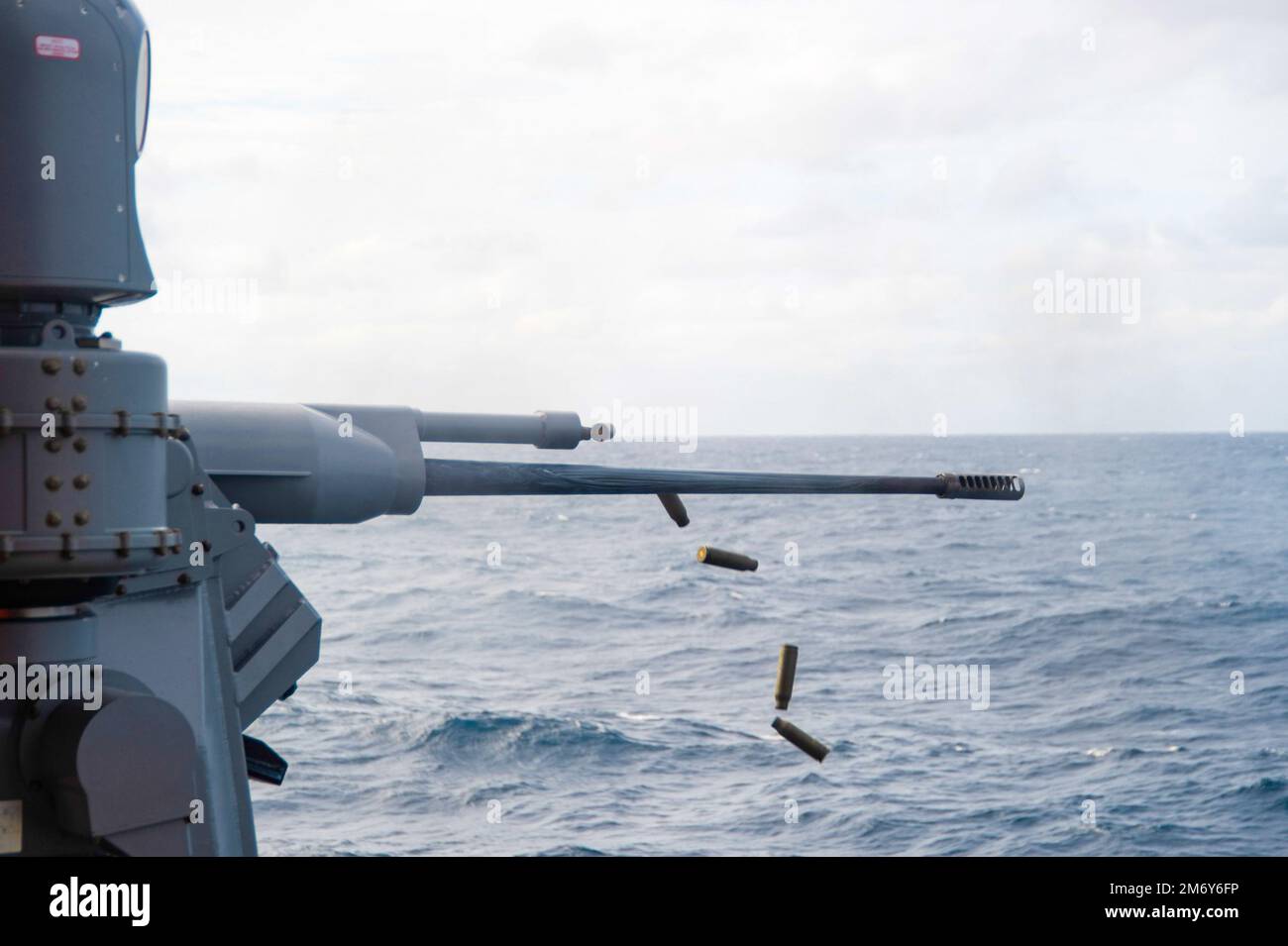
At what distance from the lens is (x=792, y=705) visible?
125 ft

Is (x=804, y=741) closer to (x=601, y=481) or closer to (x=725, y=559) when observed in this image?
(x=725, y=559)

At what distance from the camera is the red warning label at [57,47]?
3736 millimetres

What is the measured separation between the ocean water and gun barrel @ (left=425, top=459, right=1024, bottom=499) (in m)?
18.9

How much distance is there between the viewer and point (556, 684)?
40344mm

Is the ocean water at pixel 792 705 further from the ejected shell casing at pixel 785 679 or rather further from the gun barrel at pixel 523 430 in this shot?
the gun barrel at pixel 523 430

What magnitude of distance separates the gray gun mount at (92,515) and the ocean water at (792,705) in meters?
20.4

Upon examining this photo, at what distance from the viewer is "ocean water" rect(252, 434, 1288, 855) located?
26672mm

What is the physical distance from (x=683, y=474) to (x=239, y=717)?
1833 mm

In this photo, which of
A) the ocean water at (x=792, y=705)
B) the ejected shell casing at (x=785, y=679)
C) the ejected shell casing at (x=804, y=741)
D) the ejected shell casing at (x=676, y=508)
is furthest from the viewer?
the ocean water at (x=792, y=705)

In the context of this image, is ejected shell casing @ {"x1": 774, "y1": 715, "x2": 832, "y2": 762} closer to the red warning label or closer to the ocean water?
the red warning label

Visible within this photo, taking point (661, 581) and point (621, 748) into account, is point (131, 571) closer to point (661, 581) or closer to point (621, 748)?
point (621, 748)

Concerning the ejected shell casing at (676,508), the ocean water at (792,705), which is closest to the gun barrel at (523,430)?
the ejected shell casing at (676,508)

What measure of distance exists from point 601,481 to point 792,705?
33.4 metres
